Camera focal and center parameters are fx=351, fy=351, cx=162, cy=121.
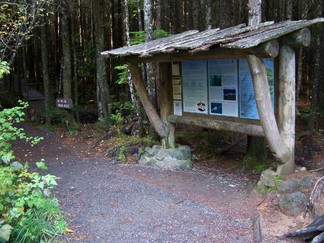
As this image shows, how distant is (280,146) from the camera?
6.19 m

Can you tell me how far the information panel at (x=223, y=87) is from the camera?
722 cm

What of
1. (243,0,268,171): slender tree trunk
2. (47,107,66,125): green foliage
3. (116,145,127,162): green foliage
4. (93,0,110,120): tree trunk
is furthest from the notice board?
(47,107,66,125): green foliage

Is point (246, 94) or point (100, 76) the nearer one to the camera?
point (246, 94)

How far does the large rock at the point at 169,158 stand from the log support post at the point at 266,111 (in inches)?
104

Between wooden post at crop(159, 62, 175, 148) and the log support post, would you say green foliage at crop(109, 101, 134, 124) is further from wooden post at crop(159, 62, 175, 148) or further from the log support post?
the log support post

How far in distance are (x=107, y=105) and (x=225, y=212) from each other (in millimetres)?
8541

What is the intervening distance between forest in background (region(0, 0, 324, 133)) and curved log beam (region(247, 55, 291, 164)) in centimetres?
448

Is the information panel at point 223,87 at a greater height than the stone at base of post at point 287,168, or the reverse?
the information panel at point 223,87

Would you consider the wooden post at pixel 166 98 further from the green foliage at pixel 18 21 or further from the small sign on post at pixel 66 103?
the small sign on post at pixel 66 103

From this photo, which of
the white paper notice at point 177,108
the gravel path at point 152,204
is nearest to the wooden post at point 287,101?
the gravel path at point 152,204

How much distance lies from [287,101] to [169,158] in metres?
3.26

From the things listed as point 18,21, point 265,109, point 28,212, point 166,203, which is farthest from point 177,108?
point 28,212

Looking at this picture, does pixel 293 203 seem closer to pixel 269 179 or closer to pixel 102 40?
pixel 269 179

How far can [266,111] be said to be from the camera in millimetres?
5969
